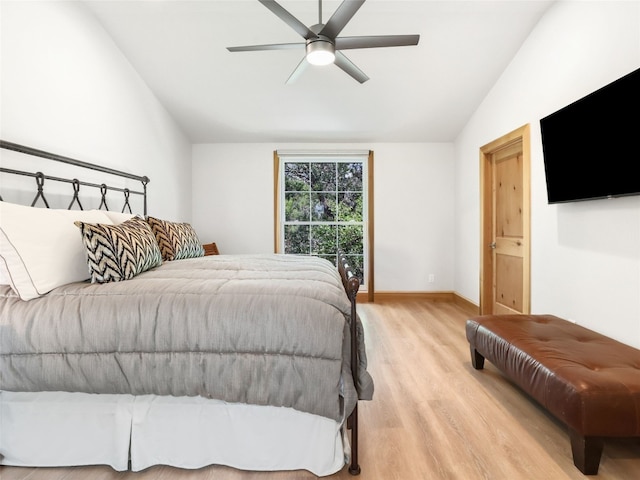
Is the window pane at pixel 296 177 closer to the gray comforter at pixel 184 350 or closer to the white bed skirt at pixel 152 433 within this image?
the gray comforter at pixel 184 350

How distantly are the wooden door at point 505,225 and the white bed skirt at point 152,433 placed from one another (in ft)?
8.47

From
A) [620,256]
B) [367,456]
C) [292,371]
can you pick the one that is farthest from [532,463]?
[620,256]

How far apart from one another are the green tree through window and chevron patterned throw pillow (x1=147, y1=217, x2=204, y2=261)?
2.00 m

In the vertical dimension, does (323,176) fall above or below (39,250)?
above

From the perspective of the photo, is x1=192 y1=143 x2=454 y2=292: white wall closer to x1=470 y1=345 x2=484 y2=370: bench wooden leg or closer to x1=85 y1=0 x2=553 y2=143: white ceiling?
x1=85 y1=0 x2=553 y2=143: white ceiling

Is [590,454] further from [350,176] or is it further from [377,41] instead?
[350,176]

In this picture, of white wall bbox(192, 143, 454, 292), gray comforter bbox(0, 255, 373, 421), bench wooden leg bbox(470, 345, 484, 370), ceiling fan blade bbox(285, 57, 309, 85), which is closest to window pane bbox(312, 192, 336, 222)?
white wall bbox(192, 143, 454, 292)

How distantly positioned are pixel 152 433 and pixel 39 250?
0.95m

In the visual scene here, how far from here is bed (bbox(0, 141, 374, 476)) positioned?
1.34 metres

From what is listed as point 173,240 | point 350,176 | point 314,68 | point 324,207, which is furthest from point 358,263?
point 173,240

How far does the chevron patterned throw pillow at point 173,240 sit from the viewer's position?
249 centimetres

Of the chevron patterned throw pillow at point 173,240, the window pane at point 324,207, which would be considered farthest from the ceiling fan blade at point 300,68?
the window pane at point 324,207

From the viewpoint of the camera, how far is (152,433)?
4.63 ft

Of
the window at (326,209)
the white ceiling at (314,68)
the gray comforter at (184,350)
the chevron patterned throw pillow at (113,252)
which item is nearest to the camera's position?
the gray comforter at (184,350)
